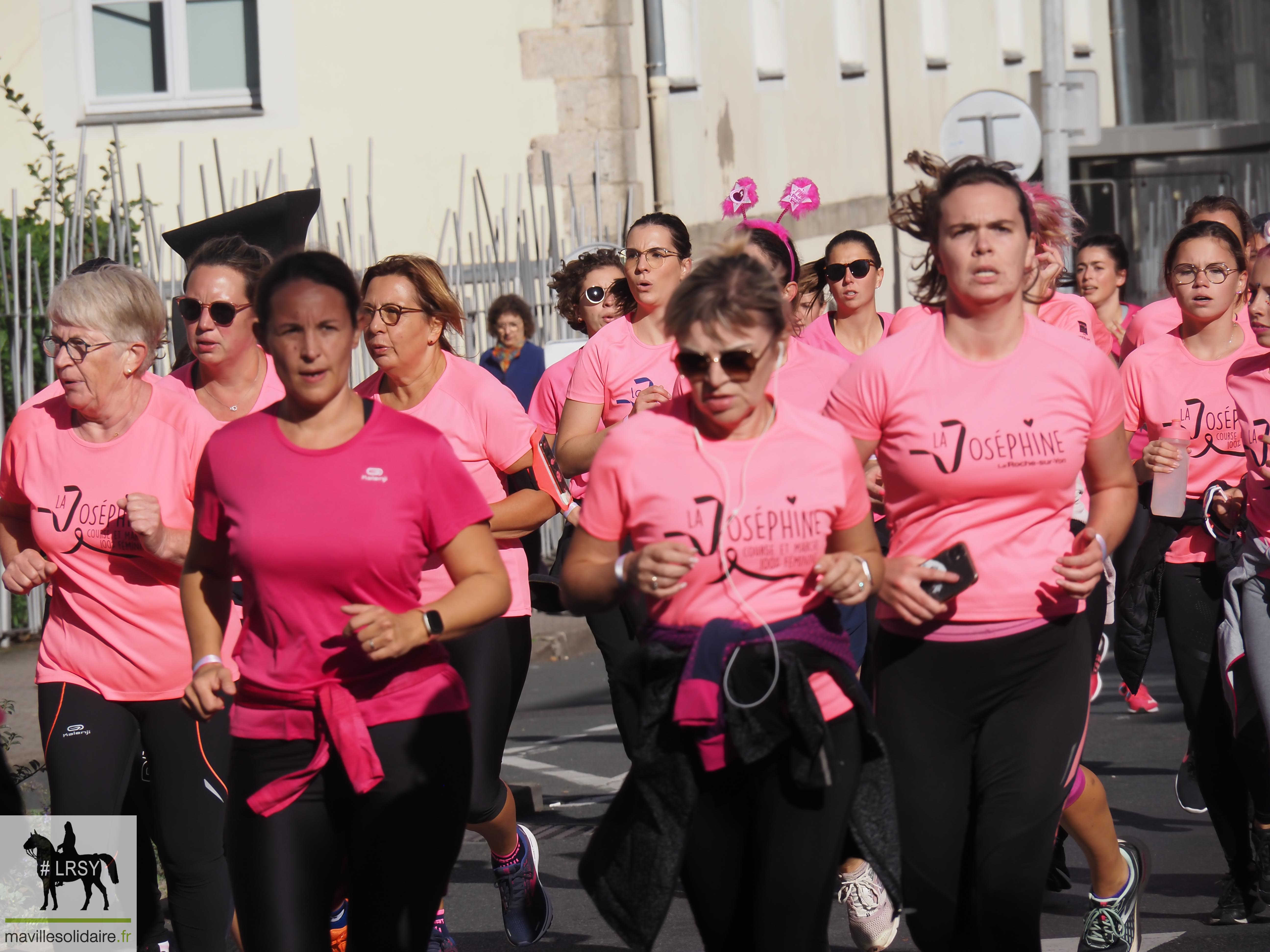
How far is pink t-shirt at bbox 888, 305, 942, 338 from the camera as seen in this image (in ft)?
14.7

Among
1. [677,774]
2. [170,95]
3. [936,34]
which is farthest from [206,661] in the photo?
[936,34]

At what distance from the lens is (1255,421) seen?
5.59 meters

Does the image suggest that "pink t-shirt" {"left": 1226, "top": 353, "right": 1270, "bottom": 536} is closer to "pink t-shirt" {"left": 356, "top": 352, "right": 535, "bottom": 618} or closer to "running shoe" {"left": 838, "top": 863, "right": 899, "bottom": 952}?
"running shoe" {"left": 838, "top": 863, "right": 899, "bottom": 952}

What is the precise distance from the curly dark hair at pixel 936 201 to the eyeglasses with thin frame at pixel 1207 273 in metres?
1.86

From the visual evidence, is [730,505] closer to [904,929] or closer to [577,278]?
[904,929]

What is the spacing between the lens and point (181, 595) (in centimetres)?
416

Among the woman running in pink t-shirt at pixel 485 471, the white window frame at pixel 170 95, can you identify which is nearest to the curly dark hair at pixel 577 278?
the woman running in pink t-shirt at pixel 485 471

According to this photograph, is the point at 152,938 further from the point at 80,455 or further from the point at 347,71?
the point at 347,71

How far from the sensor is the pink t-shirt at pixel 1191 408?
632 centimetres

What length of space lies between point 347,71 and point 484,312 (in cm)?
316

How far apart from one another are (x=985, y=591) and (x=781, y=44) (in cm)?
1792

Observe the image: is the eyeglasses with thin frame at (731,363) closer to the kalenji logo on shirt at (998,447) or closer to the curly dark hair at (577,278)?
the kalenji logo on shirt at (998,447)

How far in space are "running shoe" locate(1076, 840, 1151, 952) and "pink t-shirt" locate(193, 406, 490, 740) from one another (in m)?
2.12

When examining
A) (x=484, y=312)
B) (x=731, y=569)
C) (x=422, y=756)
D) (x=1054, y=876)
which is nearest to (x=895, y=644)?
(x=731, y=569)
